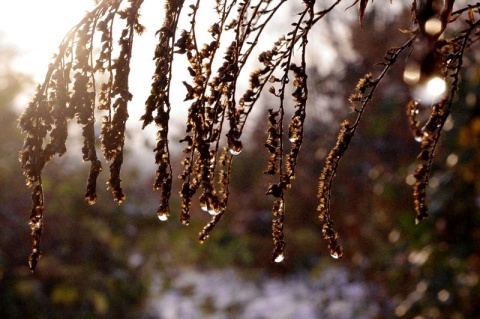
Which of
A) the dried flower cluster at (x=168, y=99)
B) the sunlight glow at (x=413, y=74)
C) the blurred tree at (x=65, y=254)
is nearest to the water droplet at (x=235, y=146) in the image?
the dried flower cluster at (x=168, y=99)

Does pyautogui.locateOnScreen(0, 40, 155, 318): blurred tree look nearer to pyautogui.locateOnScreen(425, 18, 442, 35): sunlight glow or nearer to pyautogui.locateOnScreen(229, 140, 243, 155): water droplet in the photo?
pyautogui.locateOnScreen(229, 140, 243, 155): water droplet

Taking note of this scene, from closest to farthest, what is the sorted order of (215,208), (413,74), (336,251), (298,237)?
(413,74)
(215,208)
(336,251)
(298,237)

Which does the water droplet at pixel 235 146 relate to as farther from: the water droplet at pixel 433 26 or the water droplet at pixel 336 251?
the water droplet at pixel 433 26

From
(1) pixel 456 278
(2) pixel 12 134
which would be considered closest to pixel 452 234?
(1) pixel 456 278

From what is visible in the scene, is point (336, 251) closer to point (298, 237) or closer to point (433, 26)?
point (433, 26)

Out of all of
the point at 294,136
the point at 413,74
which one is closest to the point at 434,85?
the point at 413,74

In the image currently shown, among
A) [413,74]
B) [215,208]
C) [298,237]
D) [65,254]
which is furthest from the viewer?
[298,237]

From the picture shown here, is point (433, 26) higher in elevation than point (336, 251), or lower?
higher

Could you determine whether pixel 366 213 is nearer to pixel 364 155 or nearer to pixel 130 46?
pixel 364 155

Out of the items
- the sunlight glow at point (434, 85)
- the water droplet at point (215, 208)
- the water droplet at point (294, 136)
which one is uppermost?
the water droplet at point (294, 136)

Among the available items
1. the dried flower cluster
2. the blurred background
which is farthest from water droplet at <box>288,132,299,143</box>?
the blurred background
